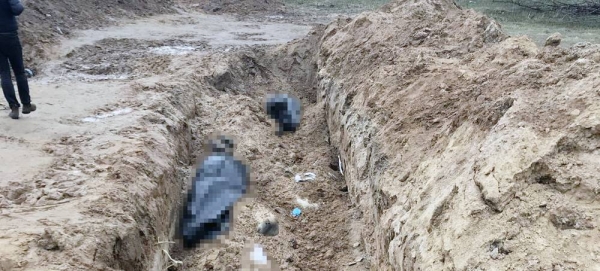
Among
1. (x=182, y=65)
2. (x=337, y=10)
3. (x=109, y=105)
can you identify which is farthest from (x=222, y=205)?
(x=337, y=10)

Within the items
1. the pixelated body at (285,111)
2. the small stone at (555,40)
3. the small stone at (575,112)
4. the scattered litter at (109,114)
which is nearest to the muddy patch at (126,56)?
the pixelated body at (285,111)

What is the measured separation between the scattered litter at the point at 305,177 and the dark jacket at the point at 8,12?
14.3ft

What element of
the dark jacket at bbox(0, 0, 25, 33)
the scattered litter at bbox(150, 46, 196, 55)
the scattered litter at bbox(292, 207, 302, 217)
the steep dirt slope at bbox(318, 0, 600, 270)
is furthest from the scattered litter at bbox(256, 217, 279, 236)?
the scattered litter at bbox(150, 46, 196, 55)

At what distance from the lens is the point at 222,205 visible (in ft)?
20.6

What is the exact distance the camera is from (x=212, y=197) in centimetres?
634

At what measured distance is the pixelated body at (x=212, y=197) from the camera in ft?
19.3

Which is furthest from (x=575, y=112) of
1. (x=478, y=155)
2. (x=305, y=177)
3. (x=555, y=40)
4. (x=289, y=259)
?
(x=305, y=177)

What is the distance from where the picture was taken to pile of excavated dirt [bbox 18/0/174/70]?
37.6ft

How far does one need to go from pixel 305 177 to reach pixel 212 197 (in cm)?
176

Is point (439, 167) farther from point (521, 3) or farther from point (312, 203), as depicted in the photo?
point (521, 3)

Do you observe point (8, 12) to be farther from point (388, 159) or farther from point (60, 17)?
point (60, 17)

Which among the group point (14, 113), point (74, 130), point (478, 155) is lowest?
point (74, 130)

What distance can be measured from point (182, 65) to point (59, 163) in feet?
17.8

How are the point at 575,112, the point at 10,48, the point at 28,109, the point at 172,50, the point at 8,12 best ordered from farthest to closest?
the point at 172,50 < the point at 28,109 < the point at 10,48 < the point at 8,12 < the point at 575,112
